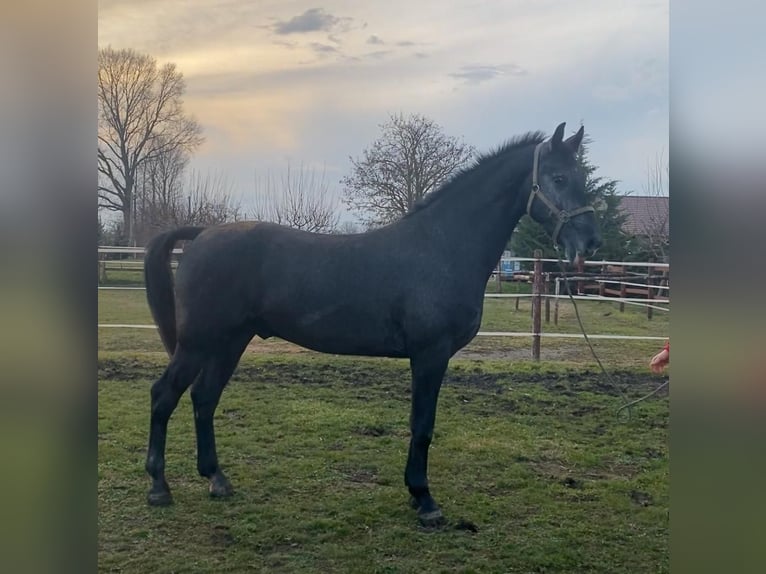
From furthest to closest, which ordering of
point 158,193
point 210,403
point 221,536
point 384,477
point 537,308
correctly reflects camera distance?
point 537,308, point 158,193, point 384,477, point 210,403, point 221,536

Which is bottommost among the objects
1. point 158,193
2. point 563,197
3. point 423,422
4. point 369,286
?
point 423,422

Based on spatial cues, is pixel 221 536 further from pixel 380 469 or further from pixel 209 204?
pixel 209 204

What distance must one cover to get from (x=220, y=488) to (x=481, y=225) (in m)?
2.17

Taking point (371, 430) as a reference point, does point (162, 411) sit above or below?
above

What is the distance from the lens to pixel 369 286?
10.4 feet

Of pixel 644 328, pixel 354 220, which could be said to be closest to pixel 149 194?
pixel 354 220

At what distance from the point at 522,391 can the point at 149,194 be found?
375 centimetres

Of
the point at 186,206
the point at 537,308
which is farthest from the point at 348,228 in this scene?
the point at 537,308

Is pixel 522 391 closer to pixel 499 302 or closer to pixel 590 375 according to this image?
pixel 590 375

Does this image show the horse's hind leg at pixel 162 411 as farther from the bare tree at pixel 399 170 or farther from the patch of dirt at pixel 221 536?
the bare tree at pixel 399 170

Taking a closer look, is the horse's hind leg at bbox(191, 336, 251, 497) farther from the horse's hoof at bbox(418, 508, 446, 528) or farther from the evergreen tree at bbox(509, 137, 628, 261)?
the evergreen tree at bbox(509, 137, 628, 261)

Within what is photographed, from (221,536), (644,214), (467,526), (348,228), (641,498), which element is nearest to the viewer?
(221,536)

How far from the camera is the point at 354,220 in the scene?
4.35 metres

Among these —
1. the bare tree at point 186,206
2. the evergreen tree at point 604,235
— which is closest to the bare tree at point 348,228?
the bare tree at point 186,206
